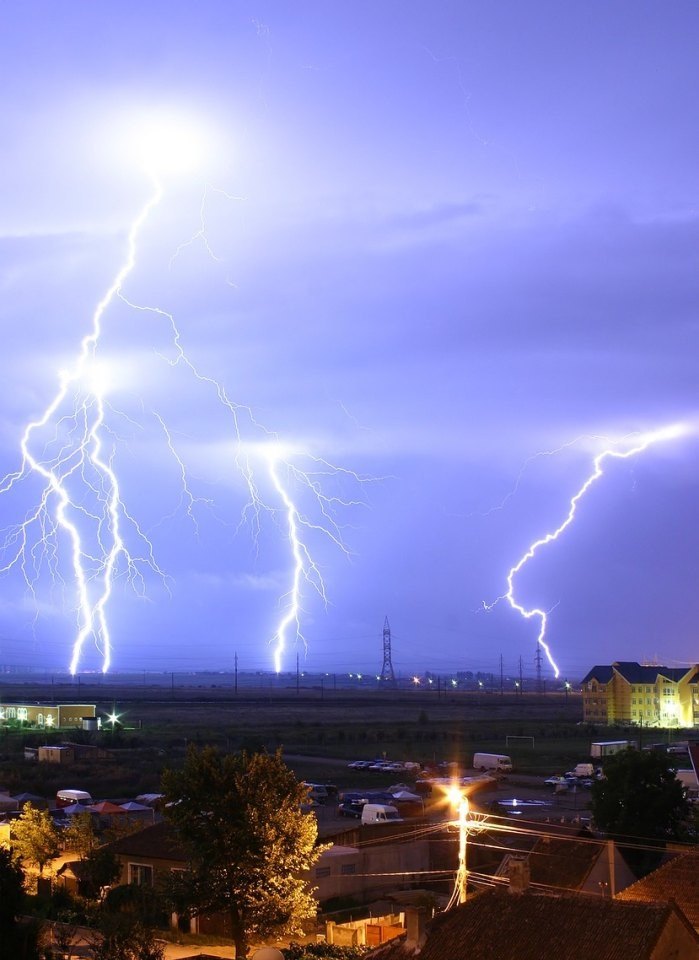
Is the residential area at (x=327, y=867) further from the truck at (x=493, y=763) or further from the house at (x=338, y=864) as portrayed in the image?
the truck at (x=493, y=763)

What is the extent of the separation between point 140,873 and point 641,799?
11.2 meters

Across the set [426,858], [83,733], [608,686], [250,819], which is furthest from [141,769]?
[608,686]

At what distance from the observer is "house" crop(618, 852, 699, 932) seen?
1567cm

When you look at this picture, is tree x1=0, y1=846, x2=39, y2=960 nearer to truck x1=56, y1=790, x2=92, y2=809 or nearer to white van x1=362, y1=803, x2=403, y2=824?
white van x1=362, y1=803, x2=403, y2=824

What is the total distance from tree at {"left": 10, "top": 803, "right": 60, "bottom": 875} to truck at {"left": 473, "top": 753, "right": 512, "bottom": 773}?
26049mm

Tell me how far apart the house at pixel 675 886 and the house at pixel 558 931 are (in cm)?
333

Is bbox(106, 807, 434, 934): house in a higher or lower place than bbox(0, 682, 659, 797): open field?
higher

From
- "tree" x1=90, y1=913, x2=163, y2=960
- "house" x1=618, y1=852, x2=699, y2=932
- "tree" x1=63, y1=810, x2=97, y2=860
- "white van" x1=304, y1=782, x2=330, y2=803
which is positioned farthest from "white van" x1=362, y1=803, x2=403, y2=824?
"tree" x1=90, y1=913, x2=163, y2=960

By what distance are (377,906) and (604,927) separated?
405 inches

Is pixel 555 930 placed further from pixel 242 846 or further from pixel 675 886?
pixel 242 846

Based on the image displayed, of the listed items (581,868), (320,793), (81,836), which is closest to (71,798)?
(320,793)

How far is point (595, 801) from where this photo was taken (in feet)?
85.3

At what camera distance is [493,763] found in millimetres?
47375

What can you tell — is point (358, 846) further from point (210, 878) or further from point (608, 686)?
point (608, 686)
